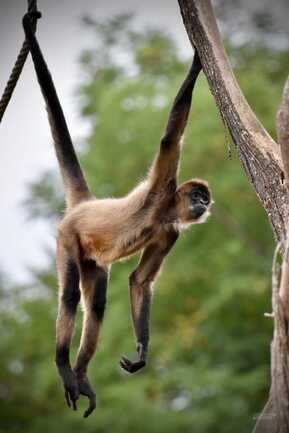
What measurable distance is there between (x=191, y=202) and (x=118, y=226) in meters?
0.82

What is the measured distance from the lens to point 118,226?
27.8 feet

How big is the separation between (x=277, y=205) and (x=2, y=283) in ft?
61.6

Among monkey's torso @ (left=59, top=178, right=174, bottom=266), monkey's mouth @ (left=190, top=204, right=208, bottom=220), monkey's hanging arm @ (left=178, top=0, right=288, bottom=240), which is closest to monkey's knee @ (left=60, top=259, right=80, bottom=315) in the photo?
monkey's torso @ (left=59, top=178, right=174, bottom=266)

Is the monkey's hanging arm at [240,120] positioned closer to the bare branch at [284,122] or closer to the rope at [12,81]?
the bare branch at [284,122]

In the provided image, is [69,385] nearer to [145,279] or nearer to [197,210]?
[145,279]

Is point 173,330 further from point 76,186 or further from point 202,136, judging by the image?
point 76,186

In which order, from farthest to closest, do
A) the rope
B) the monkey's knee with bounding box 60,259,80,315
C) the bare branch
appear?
1. the monkey's knee with bounding box 60,259,80,315
2. the rope
3. the bare branch

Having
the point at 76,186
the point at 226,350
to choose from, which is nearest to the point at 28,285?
the point at 226,350

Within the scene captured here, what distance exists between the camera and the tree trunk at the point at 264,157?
621cm

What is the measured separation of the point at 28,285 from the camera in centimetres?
2302

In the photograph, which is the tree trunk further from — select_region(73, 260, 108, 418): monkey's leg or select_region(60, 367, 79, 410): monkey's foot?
select_region(73, 260, 108, 418): monkey's leg

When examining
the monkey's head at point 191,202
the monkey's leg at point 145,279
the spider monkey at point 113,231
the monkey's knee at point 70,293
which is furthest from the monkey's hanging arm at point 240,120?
the monkey's knee at point 70,293

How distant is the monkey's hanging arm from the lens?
6762 millimetres

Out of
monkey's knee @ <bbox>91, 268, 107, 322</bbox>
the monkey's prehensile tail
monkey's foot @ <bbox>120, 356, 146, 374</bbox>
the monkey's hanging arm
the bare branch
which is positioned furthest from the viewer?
monkey's knee @ <bbox>91, 268, 107, 322</bbox>
